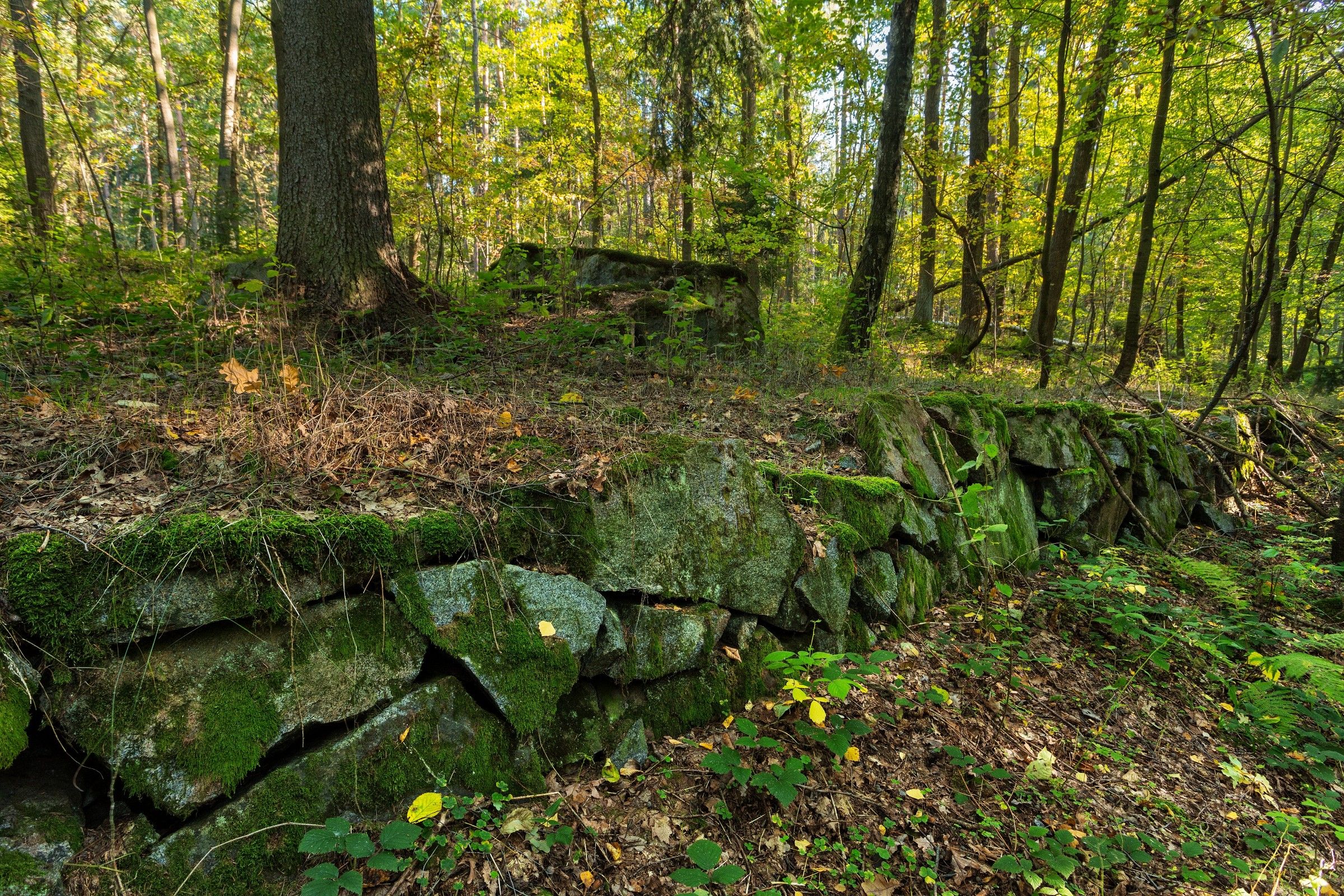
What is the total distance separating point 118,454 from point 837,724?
3.27 m

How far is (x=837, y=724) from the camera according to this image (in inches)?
103

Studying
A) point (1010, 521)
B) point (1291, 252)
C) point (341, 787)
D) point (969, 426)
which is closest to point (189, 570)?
point (341, 787)

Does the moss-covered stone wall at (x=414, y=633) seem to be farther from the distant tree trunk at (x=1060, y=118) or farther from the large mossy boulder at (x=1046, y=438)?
the distant tree trunk at (x=1060, y=118)

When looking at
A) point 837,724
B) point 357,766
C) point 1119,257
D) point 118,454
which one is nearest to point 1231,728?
point 837,724

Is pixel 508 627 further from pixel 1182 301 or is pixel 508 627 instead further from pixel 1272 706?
pixel 1182 301

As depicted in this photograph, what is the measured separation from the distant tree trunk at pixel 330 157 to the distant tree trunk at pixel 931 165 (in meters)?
6.19

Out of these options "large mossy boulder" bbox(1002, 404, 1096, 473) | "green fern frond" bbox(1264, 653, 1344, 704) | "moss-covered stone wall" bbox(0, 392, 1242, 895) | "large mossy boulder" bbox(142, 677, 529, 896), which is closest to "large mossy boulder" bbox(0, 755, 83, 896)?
"moss-covered stone wall" bbox(0, 392, 1242, 895)

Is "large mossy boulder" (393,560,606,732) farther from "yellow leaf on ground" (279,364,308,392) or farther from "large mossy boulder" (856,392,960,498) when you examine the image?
"large mossy boulder" (856,392,960,498)

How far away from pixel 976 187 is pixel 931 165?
2.55ft

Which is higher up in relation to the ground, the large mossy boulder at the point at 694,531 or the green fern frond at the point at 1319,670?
the large mossy boulder at the point at 694,531

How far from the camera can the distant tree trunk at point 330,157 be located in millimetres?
4543

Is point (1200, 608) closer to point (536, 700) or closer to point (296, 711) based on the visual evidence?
point (536, 700)

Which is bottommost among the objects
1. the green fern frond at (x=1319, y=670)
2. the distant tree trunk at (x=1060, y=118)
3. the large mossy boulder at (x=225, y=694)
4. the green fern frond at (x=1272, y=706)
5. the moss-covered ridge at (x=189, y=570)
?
the green fern frond at (x=1272, y=706)

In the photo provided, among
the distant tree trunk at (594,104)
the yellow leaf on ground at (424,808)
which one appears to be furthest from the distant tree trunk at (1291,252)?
the distant tree trunk at (594,104)
